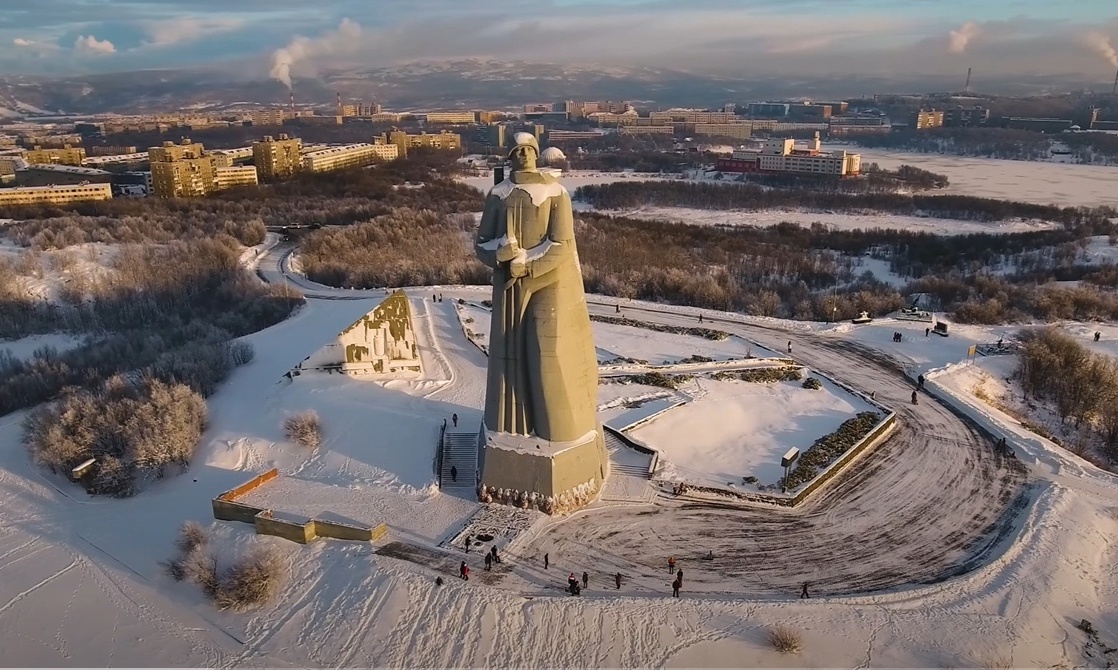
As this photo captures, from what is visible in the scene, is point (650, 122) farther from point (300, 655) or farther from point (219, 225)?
point (300, 655)

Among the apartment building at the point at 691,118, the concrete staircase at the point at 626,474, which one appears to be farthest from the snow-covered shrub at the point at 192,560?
the apartment building at the point at 691,118

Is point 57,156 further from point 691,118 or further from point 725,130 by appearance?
point 691,118

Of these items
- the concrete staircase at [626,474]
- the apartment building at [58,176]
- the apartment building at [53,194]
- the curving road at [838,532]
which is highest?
the apartment building at [58,176]

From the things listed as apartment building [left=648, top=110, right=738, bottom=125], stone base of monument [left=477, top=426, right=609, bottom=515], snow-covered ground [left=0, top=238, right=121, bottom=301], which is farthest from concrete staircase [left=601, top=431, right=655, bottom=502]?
apartment building [left=648, top=110, right=738, bottom=125]

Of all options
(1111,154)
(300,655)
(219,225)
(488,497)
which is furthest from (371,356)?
(1111,154)

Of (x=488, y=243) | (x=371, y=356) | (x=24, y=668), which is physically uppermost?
(x=488, y=243)

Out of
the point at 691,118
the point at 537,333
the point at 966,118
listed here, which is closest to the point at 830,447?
the point at 537,333

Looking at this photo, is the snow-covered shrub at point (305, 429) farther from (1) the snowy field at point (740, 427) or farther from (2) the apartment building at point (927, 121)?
(2) the apartment building at point (927, 121)

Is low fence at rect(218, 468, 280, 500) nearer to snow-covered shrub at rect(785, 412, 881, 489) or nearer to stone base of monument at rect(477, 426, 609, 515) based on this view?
stone base of monument at rect(477, 426, 609, 515)
